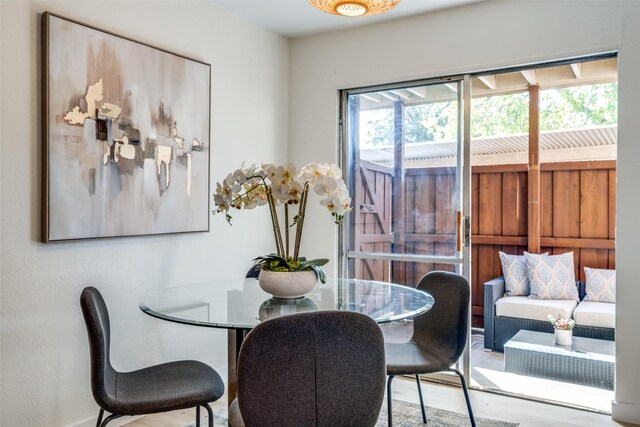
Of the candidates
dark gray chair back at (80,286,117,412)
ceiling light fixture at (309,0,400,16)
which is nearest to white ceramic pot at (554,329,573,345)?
ceiling light fixture at (309,0,400,16)

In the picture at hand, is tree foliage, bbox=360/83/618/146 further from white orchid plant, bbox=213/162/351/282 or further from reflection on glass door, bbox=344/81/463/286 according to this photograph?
white orchid plant, bbox=213/162/351/282

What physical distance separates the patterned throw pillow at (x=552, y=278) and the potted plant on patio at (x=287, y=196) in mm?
3051

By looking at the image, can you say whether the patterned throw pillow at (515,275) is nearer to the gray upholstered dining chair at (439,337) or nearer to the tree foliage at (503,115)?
the tree foliage at (503,115)

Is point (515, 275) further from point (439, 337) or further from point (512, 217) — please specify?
point (439, 337)

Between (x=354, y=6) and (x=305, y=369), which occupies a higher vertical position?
(x=354, y=6)

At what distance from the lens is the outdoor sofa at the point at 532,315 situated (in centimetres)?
394

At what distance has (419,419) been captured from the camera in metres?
2.66

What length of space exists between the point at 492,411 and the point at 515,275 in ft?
6.83

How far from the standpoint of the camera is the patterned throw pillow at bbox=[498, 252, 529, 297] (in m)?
4.59

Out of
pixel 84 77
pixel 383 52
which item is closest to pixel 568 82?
pixel 383 52

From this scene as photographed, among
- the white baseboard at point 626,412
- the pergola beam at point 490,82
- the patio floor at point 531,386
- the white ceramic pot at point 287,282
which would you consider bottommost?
the patio floor at point 531,386

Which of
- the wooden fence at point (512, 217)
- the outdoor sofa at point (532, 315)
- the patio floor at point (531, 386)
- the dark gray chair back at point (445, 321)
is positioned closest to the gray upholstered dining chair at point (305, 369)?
the dark gray chair back at point (445, 321)

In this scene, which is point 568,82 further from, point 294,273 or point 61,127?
point 61,127

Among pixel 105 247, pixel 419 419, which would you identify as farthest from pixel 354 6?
pixel 419 419
